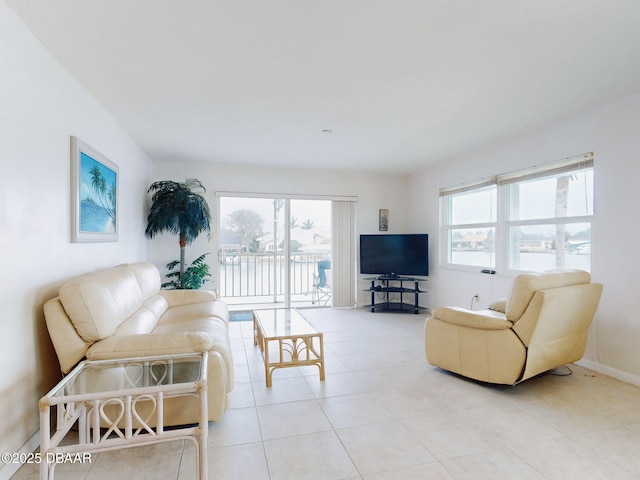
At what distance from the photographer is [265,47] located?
6.68 feet

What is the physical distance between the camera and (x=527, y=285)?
243cm

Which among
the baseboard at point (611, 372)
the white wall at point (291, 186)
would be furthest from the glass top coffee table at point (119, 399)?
the white wall at point (291, 186)

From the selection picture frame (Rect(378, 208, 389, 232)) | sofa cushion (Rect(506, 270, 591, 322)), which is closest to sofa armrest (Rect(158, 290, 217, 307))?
sofa cushion (Rect(506, 270, 591, 322))

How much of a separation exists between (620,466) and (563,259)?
82.8 inches

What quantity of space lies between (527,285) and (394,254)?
9.88 feet

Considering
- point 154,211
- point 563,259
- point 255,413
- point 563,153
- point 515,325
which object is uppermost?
point 563,153

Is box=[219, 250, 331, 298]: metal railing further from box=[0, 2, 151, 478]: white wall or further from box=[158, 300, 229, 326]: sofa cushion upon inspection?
box=[0, 2, 151, 478]: white wall

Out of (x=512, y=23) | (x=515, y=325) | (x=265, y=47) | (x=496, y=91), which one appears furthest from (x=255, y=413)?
(x=496, y=91)

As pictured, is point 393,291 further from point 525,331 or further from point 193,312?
point 193,312

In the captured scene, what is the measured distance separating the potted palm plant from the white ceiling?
0.94 metres

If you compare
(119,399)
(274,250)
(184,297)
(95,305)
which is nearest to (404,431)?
(119,399)

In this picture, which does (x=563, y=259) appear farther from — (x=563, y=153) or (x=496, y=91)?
(x=496, y=91)

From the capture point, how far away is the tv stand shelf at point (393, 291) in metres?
5.29

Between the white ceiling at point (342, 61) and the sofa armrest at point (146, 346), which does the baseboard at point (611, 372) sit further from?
the sofa armrest at point (146, 346)
